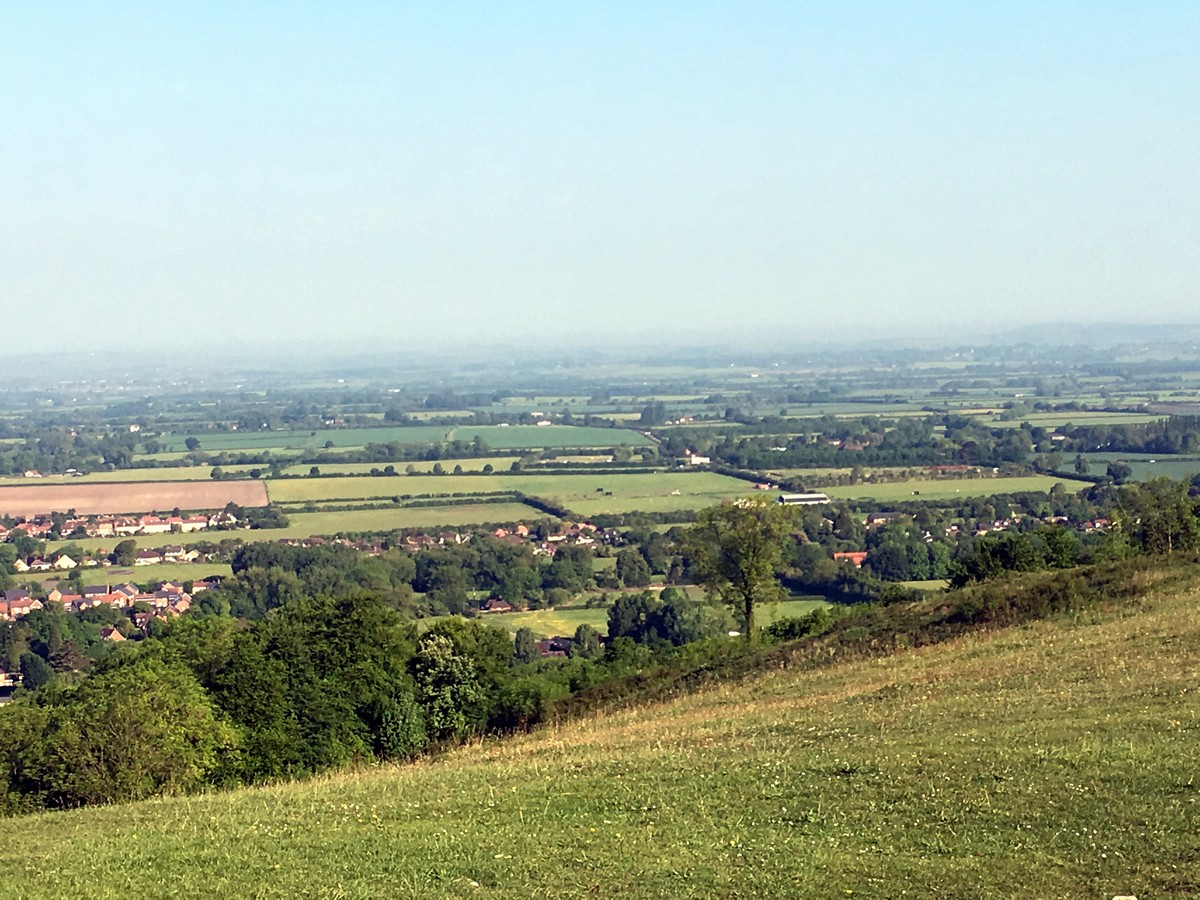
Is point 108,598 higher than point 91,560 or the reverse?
higher

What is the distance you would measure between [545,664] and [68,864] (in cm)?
3308

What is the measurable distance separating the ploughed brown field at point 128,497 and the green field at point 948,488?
48.1 meters

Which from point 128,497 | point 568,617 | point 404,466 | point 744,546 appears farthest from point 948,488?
point 744,546

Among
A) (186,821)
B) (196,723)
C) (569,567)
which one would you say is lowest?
(569,567)

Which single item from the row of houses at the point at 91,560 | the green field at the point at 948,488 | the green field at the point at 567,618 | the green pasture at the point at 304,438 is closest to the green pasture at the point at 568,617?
the green field at the point at 567,618

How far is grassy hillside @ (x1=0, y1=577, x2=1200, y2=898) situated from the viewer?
40.3 ft

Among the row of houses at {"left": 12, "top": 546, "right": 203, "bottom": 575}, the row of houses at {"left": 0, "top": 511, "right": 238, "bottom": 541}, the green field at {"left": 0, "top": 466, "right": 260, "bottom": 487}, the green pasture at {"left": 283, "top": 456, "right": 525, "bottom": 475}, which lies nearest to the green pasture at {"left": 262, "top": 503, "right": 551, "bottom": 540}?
the row of houses at {"left": 12, "top": 546, "right": 203, "bottom": 575}

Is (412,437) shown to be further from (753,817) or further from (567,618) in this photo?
(753,817)

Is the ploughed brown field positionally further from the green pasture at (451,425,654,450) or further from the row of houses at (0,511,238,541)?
the green pasture at (451,425,654,450)

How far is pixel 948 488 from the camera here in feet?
364

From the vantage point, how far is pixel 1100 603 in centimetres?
3012

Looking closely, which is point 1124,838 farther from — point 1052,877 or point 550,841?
point 550,841

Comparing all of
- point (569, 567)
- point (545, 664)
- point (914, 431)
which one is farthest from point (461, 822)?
point (914, 431)

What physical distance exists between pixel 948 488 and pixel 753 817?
328 ft
